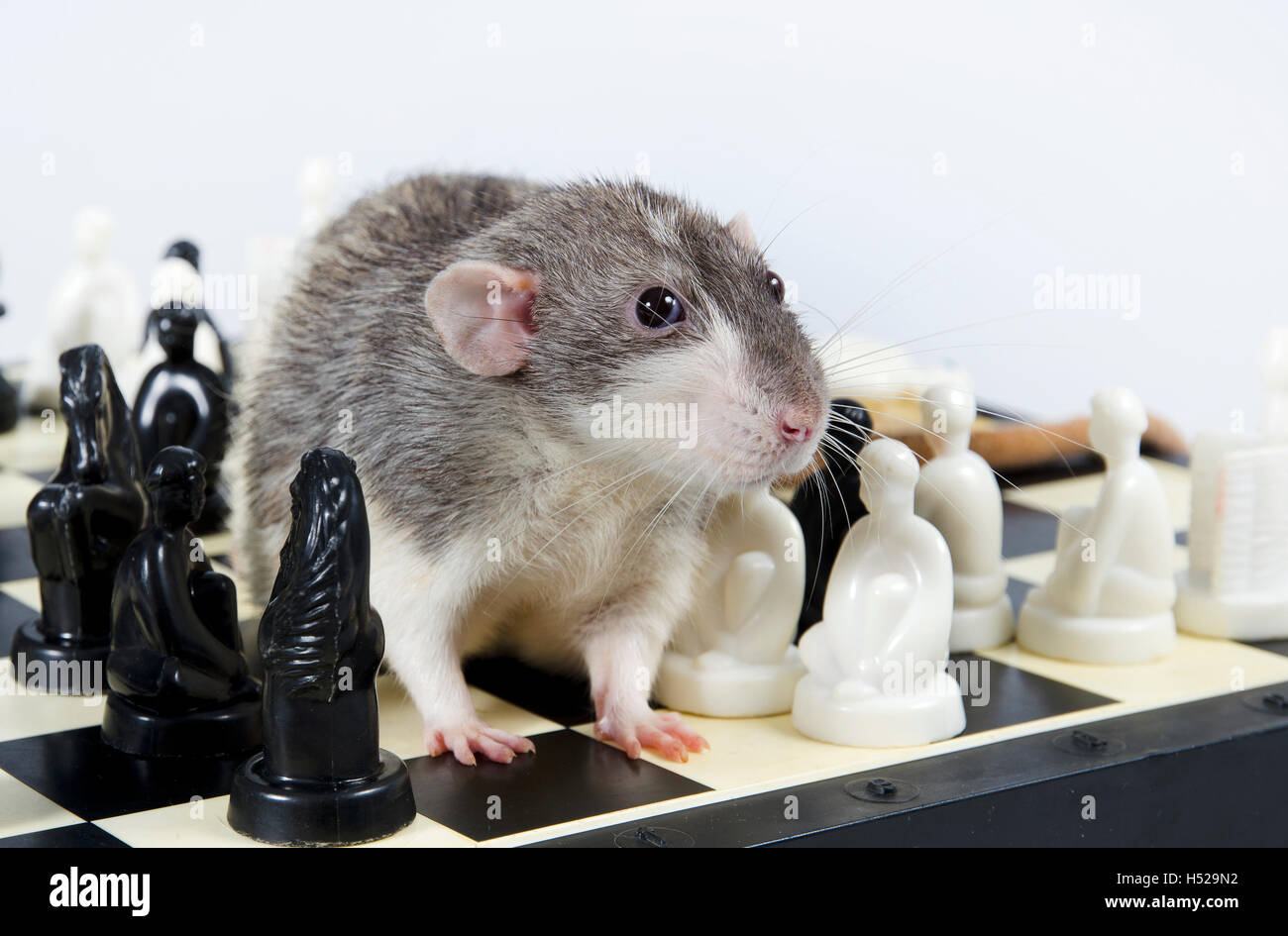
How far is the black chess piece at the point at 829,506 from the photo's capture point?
361cm

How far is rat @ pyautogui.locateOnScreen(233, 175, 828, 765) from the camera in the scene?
10.2 ft

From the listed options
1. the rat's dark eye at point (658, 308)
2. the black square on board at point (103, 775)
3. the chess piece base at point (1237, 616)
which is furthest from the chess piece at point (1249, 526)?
the black square on board at point (103, 775)

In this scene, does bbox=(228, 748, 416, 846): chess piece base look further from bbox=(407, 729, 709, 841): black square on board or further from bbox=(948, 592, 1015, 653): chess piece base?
bbox=(948, 592, 1015, 653): chess piece base

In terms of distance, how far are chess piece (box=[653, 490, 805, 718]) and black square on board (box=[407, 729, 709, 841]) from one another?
0.27 meters

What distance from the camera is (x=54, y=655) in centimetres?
362

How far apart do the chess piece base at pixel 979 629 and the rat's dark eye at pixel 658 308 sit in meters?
1.06

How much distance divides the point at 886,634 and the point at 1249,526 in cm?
108

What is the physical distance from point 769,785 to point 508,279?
986 millimetres

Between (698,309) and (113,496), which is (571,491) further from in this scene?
(113,496)

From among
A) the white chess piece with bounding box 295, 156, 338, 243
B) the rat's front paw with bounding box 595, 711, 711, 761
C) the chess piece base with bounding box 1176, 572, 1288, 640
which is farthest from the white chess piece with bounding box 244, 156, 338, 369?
the chess piece base with bounding box 1176, 572, 1288, 640

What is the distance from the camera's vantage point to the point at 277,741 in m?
2.83

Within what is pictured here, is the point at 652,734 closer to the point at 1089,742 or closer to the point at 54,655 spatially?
the point at 1089,742

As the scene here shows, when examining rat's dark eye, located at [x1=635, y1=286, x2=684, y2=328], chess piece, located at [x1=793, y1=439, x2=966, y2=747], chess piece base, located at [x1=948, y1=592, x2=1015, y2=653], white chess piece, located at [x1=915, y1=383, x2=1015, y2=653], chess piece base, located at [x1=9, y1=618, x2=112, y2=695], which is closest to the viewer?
rat's dark eye, located at [x1=635, y1=286, x2=684, y2=328]
